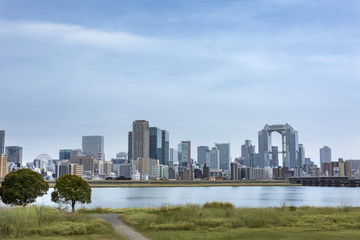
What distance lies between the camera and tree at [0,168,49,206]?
52156 millimetres

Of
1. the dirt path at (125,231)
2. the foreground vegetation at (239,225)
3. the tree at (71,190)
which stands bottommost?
the dirt path at (125,231)

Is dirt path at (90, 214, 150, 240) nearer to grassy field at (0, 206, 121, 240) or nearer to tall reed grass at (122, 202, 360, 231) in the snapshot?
grassy field at (0, 206, 121, 240)

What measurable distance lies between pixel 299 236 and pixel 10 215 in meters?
21.1

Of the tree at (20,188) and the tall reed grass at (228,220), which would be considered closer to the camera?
the tall reed grass at (228,220)

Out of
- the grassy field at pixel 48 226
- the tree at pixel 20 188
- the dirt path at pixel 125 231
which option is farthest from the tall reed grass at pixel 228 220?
the tree at pixel 20 188

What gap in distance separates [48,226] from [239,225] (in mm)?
14779

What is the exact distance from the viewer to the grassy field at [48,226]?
28.5 meters

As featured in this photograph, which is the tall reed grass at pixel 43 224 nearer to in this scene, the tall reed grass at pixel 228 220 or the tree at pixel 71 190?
the tall reed grass at pixel 228 220

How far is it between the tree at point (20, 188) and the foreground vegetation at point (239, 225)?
18072mm

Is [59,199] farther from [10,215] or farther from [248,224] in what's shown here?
[248,224]

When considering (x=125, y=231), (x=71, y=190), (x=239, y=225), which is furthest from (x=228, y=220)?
(x=71, y=190)

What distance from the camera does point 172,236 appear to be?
28.7 m

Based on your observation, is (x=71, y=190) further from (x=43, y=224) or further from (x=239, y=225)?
(x=239, y=225)

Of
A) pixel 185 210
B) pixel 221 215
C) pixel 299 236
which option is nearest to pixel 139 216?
pixel 185 210
